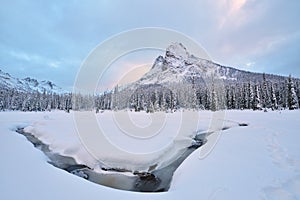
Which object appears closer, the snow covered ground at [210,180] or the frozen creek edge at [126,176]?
the snow covered ground at [210,180]

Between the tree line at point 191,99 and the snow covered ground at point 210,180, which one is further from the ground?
the tree line at point 191,99

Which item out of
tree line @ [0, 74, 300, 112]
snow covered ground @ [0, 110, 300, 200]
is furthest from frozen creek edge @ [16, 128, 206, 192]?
tree line @ [0, 74, 300, 112]

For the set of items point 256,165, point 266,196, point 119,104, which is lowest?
point 266,196

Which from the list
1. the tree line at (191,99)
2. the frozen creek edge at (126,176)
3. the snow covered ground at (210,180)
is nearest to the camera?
the snow covered ground at (210,180)

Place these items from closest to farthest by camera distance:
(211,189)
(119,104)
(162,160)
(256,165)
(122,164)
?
(211,189)
(256,165)
(122,164)
(162,160)
(119,104)

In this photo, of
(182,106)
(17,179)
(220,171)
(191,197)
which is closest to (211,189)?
(191,197)

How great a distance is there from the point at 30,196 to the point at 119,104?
277ft

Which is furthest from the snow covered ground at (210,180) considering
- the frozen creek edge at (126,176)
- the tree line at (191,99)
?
the tree line at (191,99)

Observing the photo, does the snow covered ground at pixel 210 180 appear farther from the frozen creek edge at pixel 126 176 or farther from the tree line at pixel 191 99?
the tree line at pixel 191 99

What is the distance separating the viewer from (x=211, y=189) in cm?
660

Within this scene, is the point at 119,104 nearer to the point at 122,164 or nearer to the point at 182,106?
the point at 182,106

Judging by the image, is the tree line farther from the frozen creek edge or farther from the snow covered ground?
the frozen creek edge

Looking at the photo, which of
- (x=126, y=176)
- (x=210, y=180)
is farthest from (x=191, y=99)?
(x=210, y=180)

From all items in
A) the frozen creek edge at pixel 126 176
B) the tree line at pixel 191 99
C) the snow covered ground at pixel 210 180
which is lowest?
the frozen creek edge at pixel 126 176
